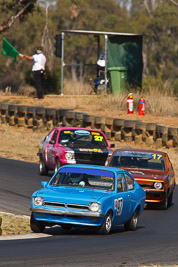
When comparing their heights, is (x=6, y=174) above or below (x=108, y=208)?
below

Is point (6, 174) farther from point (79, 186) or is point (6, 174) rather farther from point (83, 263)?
point (83, 263)

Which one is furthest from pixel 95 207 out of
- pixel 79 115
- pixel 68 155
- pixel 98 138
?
pixel 79 115

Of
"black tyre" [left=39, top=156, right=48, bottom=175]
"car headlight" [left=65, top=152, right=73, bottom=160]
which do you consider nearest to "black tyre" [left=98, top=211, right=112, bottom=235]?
"car headlight" [left=65, top=152, right=73, bottom=160]

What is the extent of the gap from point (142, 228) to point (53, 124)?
17.2 metres

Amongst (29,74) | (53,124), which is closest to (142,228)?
(53,124)

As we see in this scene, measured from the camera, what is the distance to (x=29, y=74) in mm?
38438

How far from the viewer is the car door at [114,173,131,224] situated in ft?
38.2

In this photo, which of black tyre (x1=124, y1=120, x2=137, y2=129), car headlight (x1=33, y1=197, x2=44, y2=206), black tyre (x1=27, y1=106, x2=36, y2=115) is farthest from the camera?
black tyre (x1=27, y1=106, x2=36, y2=115)

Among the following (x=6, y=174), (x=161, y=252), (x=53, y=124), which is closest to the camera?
(x=161, y=252)

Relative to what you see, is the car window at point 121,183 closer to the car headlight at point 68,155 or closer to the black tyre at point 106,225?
the black tyre at point 106,225

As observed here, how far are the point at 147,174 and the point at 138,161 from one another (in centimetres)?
70

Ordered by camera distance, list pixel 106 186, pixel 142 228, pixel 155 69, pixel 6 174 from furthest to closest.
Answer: pixel 155 69 < pixel 6 174 < pixel 142 228 < pixel 106 186

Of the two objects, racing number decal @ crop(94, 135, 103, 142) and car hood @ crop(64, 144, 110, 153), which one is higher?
racing number decal @ crop(94, 135, 103, 142)

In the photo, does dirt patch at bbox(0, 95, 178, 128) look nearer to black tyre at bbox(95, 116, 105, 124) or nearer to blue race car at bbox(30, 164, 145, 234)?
black tyre at bbox(95, 116, 105, 124)
